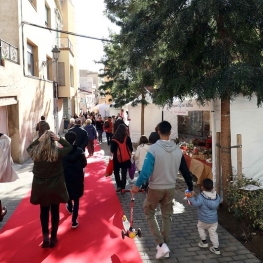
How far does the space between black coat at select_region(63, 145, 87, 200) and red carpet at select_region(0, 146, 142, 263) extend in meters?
0.68

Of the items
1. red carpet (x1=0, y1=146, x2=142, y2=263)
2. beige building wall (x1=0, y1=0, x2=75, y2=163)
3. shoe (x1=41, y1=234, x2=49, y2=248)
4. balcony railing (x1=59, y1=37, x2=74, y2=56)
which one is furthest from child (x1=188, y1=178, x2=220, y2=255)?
balcony railing (x1=59, y1=37, x2=74, y2=56)

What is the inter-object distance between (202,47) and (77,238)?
396 centimetres

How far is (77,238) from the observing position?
457cm

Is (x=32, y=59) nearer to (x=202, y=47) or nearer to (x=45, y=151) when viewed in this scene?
A: (x=202, y=47)

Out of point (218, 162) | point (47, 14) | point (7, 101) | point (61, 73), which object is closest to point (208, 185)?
point (218, 162)

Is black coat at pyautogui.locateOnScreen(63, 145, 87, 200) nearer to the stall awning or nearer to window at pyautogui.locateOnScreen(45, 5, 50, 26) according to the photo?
the stall awning

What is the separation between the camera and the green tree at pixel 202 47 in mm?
4547

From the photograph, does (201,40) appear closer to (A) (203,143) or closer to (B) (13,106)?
(A) (203,143)

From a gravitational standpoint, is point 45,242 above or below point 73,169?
below

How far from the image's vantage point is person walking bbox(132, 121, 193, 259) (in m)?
3.74

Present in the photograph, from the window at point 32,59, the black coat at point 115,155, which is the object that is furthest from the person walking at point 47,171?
the window at point 32,59

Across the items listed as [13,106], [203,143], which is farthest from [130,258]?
[13,106]

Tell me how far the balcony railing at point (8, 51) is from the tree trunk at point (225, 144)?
6.78 meters

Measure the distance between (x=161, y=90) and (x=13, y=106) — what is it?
6734 mm
